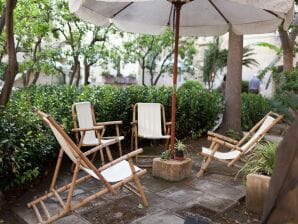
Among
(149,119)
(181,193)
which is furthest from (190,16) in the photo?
(181,193)

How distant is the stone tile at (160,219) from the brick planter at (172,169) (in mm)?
1068

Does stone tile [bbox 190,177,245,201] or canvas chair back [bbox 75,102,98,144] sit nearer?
stone tile [bbox 190,177,245,201]

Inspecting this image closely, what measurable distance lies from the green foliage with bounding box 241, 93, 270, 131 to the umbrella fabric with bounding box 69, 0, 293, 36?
3821 mm

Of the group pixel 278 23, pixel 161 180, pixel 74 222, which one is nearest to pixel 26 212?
pixel 74 222

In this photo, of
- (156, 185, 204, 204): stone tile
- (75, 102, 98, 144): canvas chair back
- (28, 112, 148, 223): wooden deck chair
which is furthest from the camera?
(75, 102, 98, 144): canvas chair back

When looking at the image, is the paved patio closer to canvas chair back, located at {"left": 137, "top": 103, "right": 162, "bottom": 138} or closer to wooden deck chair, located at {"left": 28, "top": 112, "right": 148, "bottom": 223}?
wooden deck chair, located at {"left": 28, "top": 112, "right": 148, "bottom": 223}

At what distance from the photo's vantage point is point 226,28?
219 inches

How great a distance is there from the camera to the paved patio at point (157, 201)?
3.49 meters

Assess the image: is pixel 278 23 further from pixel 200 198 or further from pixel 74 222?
pixel 74 222

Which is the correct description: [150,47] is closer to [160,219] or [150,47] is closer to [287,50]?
[287,50]

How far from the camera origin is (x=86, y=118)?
532 cm

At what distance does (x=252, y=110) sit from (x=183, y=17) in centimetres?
450

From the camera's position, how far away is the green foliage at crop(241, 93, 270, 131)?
8.90 metres

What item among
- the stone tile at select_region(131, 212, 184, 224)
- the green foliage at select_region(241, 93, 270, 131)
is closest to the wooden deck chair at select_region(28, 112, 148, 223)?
the stone tile at select_region(131, 212, 184, 224)
